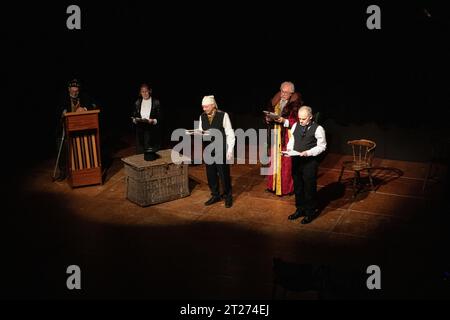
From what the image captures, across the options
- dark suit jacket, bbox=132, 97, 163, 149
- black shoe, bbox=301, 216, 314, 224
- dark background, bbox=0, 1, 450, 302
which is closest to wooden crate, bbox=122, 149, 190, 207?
dark suit jacket, bbox=132, 97, 163, 149

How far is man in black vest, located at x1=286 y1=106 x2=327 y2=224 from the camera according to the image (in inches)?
283

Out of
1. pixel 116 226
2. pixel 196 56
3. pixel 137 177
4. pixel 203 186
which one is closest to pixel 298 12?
pixel 196 56

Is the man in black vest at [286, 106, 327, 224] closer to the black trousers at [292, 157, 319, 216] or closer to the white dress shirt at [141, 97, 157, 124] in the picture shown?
the black trousers at [292, 157, 319, 216]

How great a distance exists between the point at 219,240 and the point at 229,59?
13.4ft

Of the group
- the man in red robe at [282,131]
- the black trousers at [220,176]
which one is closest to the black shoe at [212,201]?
the black trousers at [220,176]

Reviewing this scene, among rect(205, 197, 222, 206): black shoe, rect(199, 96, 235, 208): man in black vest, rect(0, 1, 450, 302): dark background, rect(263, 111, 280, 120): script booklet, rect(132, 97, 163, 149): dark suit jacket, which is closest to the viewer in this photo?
rect(199, 96, 235, 208): man in black vest

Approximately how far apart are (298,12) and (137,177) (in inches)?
137

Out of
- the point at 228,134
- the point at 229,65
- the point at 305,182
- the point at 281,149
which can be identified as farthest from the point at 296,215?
the point at 229,65

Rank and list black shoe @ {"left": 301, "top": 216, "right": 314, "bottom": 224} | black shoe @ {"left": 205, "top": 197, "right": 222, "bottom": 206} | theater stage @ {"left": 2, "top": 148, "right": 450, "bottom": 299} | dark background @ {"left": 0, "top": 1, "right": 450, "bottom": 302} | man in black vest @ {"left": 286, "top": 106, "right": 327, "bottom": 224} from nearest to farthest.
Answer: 1. theater stage @ {"left": 2, "top": 148, "right": 450, "bottom": 299}
2. man in black vest @ {"left": 286, "top": 106, "right": 327, "bottom": 224}
3. black shoe @ {"left": 301, "top": 216, "right": 314, "bottom": 224}
4. black shoe @ {"left": 205, "top": 197, "right": 222, "bottom": 206}
5. dark background @ {"left": 0, "top": 1, "right": 450, "bottom": 302}

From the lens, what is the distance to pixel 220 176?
8.11 metres

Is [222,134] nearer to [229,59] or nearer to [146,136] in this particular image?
[146,136]

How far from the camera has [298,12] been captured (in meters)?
9.48

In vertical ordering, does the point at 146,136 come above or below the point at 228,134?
below

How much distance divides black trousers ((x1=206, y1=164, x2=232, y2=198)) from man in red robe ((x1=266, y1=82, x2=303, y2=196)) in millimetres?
724
